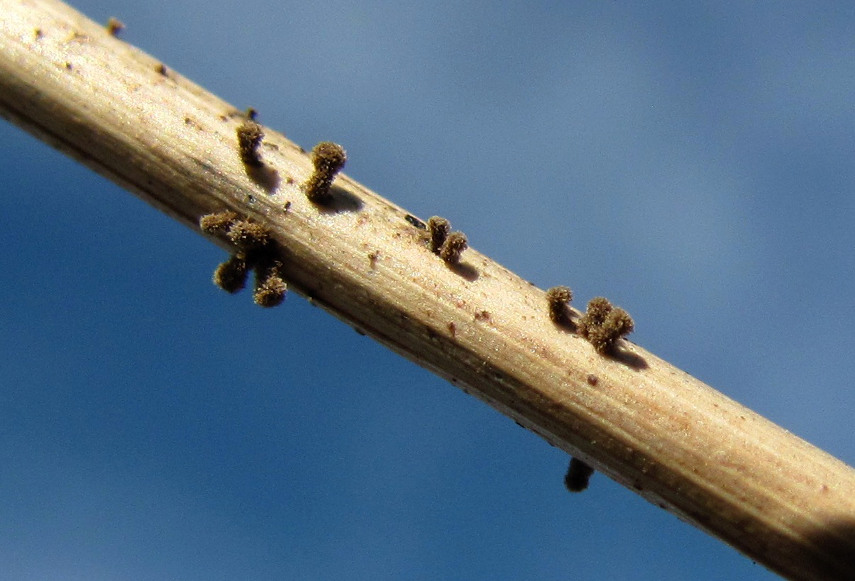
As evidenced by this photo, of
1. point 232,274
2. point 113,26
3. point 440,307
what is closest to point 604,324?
point 440,307

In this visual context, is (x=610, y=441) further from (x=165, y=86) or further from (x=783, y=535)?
(x=165, y=86)

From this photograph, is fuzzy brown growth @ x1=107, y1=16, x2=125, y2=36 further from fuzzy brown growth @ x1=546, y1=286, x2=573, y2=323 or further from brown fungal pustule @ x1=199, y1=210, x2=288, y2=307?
fuzzy brown growth @ x1=546, y1=286, x2=573, y2=323

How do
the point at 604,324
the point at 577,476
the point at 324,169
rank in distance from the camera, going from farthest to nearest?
the point at 577,476 → the point at 324,169 → the point at 604,324

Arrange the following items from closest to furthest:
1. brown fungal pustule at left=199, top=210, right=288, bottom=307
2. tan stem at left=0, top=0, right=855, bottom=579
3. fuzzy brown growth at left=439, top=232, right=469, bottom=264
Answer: tan stem at left=0, top=0, right=855, bottom=579 < brown fungal pustule at left=199, top=210, right=288, bottom=307 < fuzzy brown growth at left=439, top=232, right=469, bottom=264

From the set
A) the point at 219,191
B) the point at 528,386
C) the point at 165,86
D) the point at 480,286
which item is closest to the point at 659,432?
the point at 528,386

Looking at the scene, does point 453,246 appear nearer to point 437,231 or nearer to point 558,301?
point 437,231

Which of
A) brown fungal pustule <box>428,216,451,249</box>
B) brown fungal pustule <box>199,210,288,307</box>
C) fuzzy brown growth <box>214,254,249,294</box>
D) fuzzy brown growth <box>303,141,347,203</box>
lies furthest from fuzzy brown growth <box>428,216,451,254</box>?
fuzzy brown growth <box>214,254,249,294</box>

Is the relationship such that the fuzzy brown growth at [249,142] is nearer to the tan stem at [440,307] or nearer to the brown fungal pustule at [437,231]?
the tan stem at [440,307]
